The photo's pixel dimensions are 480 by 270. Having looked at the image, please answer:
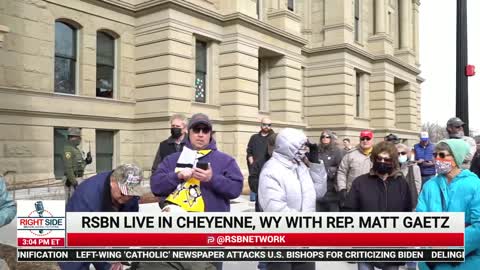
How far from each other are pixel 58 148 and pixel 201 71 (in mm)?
6589

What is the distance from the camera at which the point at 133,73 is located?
16688mm

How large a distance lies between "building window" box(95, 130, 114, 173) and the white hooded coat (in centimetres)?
1276

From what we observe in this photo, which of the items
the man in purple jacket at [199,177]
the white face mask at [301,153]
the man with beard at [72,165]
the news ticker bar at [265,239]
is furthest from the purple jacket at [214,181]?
the man with beard at [72,165]

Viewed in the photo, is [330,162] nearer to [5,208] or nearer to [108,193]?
[108,193]

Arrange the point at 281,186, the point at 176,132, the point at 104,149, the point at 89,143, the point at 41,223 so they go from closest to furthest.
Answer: the point at 41,223 → the point at 281,186 → the point at 176,132 → the point at 89,143 → the point at 104,149

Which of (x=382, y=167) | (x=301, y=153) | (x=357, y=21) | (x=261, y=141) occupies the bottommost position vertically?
(x=382, y=167)

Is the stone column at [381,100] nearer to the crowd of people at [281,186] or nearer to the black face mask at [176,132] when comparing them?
the black face mask at [176,132]

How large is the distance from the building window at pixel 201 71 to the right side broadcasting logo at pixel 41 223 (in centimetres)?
1465

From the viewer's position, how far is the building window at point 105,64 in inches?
617

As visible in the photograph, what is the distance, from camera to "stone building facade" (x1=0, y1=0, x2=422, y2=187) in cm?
1323

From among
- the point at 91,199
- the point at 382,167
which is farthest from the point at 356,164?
the point at 91,199

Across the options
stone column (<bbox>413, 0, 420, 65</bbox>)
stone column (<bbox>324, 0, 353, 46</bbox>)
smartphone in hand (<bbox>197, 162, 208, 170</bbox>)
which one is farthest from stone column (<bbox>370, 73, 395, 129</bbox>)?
smartphone in hand (<bbox>197, 162, 208, 170</bbox>)

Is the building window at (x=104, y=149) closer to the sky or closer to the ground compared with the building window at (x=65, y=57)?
closer to the ground

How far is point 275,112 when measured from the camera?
854 inches
